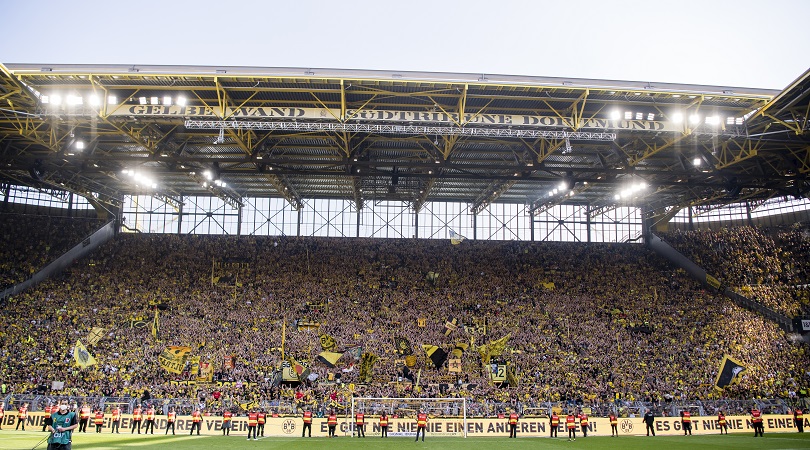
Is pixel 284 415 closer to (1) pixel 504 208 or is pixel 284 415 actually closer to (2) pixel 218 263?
(2) pixel 218 263

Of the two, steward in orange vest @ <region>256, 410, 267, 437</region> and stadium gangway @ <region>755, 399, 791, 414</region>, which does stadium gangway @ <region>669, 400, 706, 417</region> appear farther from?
steward in orange vest @ <region>256, 410, 267, 437</region>

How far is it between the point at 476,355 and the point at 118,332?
23.1 meters

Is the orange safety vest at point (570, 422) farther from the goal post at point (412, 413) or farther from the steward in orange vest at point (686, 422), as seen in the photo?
the steward in orange vest at point (686, 422)

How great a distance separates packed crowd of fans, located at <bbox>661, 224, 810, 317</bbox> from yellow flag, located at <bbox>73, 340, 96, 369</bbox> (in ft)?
151

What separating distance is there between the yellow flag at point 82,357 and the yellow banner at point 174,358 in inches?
154

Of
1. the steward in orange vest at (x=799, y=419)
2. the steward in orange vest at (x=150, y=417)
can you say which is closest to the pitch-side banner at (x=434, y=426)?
the steward in orange vest at (x=150, y=417)

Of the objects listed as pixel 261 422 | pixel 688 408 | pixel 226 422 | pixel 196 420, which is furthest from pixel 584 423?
pixel 196 420

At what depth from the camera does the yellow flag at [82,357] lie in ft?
115

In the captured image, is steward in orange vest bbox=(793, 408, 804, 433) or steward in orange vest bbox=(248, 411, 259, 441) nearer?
steward in orange vest bbox=(248, 411, 259, 441)

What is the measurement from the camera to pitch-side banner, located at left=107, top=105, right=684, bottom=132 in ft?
94.1

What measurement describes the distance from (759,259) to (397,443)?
39.1m

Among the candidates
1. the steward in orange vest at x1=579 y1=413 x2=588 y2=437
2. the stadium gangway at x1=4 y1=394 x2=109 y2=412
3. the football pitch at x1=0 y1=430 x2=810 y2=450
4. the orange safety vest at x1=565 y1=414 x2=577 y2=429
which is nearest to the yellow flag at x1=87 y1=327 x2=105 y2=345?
the stadium gangway at x1=4 y1=394 x2=109 y2=412

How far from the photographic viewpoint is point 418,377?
35.4m

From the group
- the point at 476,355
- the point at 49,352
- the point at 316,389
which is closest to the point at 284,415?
the point at 316,389
